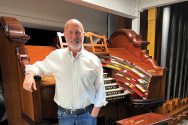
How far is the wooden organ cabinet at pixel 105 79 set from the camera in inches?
73.1

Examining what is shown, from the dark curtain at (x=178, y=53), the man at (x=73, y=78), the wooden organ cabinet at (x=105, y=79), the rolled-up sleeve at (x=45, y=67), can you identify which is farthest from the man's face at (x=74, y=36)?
the dark curtain at (x=178, y=53)

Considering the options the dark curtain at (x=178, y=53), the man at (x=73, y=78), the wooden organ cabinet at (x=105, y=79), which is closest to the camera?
the man at (x=73, y=78)

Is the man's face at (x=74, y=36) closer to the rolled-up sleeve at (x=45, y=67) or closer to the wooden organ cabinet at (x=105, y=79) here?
the rolled-up sleeve at (x=45, y=67)

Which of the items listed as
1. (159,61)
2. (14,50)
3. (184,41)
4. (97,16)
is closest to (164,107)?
Answer: (159,61)

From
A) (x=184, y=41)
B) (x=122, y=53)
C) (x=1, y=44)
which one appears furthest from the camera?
(x=184, y=41)

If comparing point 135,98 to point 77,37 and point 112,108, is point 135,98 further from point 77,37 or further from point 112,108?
point 77,37

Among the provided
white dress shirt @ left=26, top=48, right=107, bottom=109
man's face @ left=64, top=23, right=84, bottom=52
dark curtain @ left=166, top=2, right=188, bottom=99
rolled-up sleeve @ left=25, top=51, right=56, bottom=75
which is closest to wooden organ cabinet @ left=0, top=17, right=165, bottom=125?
rolled-up sleeve @ left=25, top=51, right=56, bottom=75

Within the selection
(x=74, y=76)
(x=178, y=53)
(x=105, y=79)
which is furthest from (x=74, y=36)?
(x=178, y=53)

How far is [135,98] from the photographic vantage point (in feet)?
8.20

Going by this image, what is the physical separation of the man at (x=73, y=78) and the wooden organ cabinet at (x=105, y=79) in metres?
0.32

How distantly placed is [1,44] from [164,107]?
120 inches

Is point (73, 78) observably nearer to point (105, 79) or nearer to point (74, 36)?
point (74, 36)

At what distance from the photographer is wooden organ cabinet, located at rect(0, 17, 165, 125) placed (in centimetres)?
186

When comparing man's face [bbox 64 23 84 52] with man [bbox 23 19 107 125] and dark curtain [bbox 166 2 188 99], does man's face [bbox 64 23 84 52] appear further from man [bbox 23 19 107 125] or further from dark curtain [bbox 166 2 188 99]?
dark curtain [bbox 166 2 188 99]
